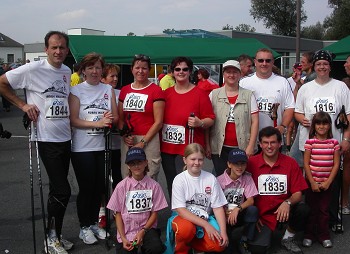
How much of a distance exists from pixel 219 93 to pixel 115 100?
1087 millimetres

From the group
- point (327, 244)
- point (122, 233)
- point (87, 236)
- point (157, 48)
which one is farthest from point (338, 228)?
point (157, 48)

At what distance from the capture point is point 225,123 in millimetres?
4375

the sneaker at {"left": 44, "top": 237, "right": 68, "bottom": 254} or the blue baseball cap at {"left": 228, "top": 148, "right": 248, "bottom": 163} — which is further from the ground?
the blue baseball cap at {"left": 228, "top": 148, "right": 248, "bottom": 163}

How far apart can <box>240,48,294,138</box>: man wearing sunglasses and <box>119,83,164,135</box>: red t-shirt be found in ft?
3.55

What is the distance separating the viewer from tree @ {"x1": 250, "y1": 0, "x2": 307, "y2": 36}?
53.7 m

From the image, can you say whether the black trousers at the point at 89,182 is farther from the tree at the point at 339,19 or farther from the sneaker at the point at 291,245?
the tree at the point at 339,19

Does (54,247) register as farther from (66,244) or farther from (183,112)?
(183,112)

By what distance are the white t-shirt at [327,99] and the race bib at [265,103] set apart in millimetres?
459

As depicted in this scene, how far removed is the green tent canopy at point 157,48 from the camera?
490 inches

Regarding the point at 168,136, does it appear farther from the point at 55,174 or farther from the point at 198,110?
the point at 55,174

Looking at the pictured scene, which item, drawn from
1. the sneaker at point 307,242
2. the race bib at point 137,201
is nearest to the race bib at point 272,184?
the sneaker at point 307,242

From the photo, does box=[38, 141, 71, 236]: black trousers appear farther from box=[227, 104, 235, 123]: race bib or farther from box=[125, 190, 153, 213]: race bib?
box=[227, 104, 235, 123]: race bib

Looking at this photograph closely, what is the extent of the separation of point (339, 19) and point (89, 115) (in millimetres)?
42170

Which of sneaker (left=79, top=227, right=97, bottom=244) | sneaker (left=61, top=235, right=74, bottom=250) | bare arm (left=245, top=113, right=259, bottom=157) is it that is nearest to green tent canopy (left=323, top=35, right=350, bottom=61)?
bare arm (left=245, top=113, right=259, bottom=157)
